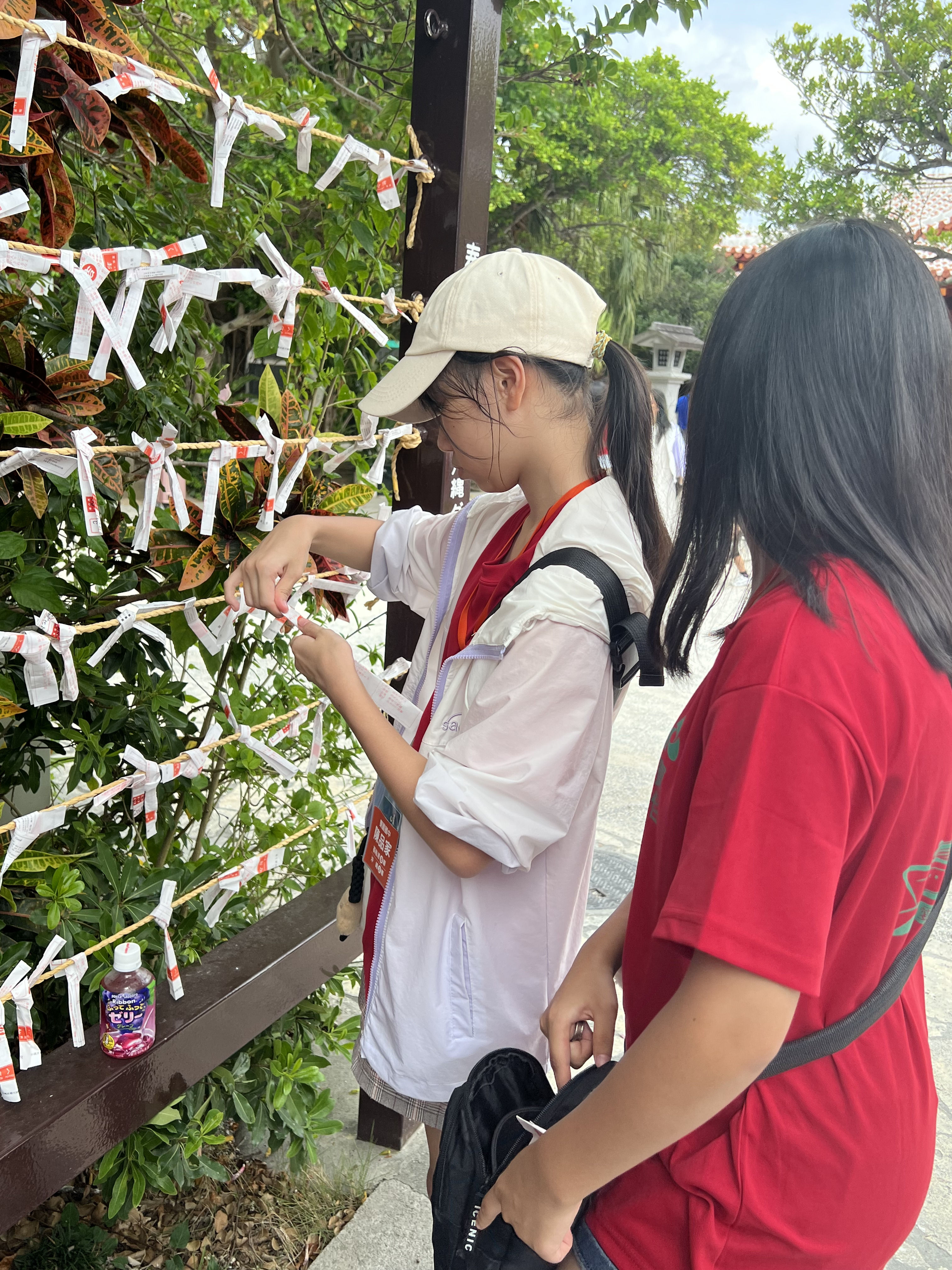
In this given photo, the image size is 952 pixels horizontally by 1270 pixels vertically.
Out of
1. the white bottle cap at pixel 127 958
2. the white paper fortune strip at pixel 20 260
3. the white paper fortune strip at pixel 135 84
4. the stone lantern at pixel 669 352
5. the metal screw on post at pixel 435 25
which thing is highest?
the stone lantern at pixel 669 352

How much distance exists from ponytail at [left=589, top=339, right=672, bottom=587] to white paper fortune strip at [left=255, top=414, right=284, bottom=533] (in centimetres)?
45

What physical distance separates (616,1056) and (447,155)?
204 centimetres

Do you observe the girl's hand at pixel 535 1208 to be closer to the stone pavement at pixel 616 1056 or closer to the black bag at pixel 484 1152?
the black bag at pixel 484 1152

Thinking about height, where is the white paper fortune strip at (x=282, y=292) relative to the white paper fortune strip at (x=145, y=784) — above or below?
above

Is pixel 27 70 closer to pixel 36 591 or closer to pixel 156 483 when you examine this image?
pixel 156 483

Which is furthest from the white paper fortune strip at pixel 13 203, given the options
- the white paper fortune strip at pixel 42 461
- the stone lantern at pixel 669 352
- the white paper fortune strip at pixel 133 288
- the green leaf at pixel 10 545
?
the stone lantern at pixel 669 352

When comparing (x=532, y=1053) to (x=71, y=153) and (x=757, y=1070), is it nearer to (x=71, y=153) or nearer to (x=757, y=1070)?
(x=757, y=1070)

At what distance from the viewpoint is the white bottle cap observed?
4.38 ft

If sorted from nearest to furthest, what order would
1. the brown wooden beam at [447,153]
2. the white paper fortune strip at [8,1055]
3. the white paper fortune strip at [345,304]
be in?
the white paper fortune strip at [8,1055] → the white paper fortune strip at [345,304] → the brown wooden beam at [447,153]

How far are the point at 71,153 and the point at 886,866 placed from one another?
161 centimetres

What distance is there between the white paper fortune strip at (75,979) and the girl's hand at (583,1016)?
1.99 feet

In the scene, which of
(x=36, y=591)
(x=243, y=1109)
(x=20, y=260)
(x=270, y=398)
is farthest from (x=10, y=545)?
(x=243, y=1109)

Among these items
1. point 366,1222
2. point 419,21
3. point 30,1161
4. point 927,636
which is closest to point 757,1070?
point 927,636

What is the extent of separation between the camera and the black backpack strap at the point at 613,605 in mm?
1074
